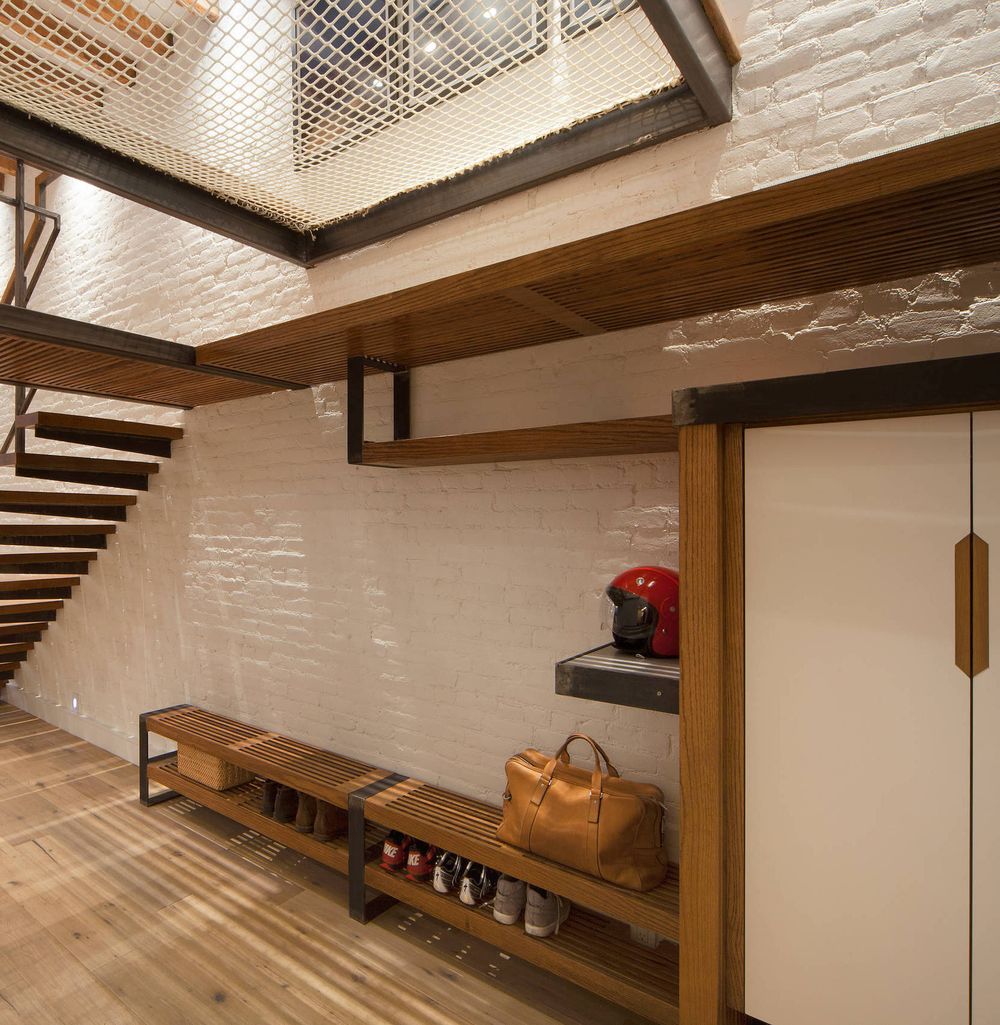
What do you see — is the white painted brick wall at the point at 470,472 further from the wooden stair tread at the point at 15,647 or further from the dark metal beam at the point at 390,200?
the wooden stair tread at the point at 15,647

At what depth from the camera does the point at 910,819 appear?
1237 mm

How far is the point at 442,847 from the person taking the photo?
2.29 meters

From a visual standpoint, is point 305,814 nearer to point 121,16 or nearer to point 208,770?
point 208,770

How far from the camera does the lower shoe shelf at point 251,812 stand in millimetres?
2736

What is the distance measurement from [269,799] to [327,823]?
0.40 m

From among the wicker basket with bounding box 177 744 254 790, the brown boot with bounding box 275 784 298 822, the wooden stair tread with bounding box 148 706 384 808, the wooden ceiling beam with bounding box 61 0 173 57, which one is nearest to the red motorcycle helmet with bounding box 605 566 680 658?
the wooden stair tread with bounding box 148 706 384 808

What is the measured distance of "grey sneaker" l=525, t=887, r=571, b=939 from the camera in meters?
2.12

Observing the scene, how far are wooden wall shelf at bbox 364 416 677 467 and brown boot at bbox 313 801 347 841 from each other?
1495 mm

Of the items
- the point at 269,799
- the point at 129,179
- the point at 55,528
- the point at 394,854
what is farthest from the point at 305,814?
the point at 129,179

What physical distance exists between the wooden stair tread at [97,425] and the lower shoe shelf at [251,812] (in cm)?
181

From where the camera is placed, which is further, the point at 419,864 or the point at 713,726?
the point at 419,864

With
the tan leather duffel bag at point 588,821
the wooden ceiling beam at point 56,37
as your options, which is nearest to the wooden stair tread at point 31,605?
the wooden ceiling beam at point 56,37

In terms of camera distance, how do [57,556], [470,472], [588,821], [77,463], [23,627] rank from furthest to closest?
[23,627], [57,556], [77,463], [470,472], [588,821]

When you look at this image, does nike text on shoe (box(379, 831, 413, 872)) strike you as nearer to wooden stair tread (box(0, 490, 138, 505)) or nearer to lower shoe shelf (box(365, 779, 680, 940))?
lower shoe shelf (box(365, 779, 680, 940))
